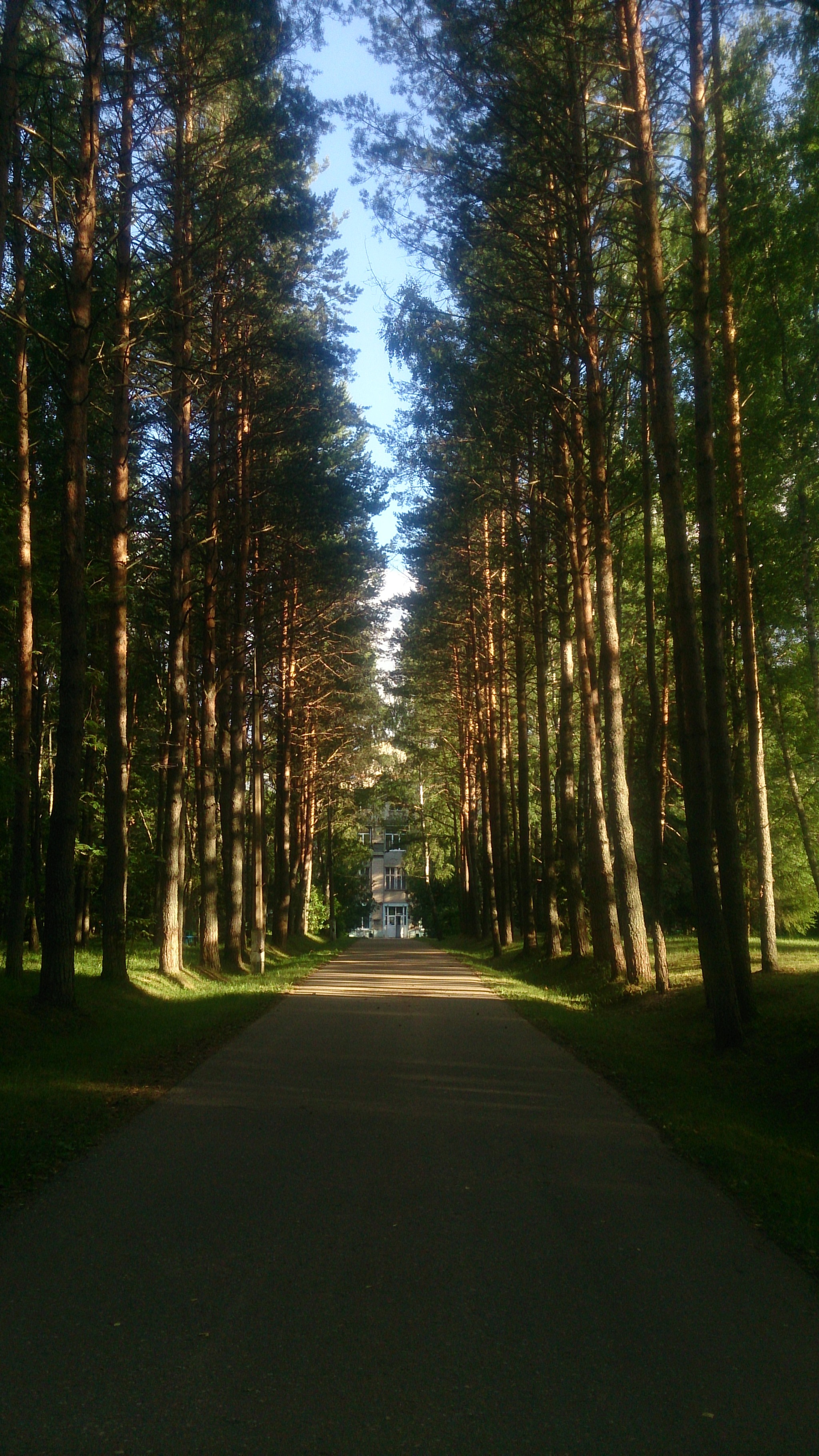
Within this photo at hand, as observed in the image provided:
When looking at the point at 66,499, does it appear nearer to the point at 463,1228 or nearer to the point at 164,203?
the point at 164,203

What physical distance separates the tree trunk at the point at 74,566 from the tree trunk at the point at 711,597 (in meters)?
7.60

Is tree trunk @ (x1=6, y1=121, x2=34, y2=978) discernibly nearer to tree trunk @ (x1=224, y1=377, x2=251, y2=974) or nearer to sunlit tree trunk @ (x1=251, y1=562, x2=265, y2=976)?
tree trunk @ (x1=224, y1=377, x2=251, y2=974)

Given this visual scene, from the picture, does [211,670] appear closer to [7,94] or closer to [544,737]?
[544,737]

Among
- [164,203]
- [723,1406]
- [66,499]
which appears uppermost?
[164,203]

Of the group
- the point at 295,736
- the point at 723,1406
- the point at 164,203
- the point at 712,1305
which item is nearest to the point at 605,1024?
the point at 712,1305

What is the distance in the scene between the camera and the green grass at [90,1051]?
25.8 feet

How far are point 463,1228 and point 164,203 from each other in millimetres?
16292

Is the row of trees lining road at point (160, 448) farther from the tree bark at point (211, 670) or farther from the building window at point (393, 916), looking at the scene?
the building window at point (393, 916)

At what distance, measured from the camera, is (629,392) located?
65.6 ft

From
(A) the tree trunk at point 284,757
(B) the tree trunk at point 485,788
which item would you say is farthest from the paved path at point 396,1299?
(B) the tree trunk at point 485,788

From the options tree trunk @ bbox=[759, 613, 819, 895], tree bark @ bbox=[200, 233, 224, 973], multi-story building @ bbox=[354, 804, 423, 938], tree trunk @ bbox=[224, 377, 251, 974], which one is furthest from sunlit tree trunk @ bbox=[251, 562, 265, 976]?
multi-story building @ bbox=[354, 804, 423, 938]

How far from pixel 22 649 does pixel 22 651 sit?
2cm

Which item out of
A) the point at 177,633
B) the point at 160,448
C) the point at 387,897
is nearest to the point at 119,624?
the point at 177,633

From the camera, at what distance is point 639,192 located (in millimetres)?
13719
